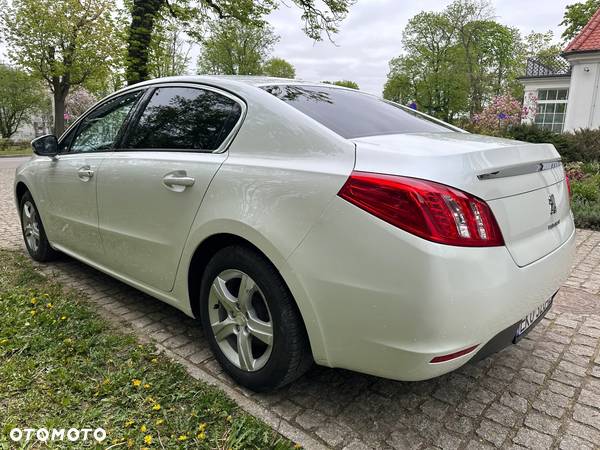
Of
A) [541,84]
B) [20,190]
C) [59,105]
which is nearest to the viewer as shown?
[20,190]

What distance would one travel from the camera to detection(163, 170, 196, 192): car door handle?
2.40m

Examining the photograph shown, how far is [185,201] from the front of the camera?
2.43 meters

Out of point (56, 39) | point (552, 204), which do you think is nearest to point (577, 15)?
point (56, 39)

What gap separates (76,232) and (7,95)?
49.6 meters

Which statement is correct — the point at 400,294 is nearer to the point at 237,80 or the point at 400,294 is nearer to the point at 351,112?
the point at 351,112

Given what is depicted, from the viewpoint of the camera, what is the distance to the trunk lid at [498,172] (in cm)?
174

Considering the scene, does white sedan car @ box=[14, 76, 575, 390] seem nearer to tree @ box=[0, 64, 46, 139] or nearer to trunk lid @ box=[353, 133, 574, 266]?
trunk lid @ box=[353, 133, 574, 266]

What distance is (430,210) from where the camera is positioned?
166cm

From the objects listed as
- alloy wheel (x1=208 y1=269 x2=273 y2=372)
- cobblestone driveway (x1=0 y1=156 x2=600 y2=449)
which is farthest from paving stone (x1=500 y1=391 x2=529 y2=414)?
alloy wheel (x1=208 y1=269 x2=273 y2=372)

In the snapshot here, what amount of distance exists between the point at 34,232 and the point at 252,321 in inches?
127

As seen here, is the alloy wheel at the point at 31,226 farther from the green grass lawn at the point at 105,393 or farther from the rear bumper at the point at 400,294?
the rear bumper at the point at 400,294

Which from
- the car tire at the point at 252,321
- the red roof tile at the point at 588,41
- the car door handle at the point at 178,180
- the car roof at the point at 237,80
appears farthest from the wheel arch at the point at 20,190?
the red roof tile at the point at 588,41

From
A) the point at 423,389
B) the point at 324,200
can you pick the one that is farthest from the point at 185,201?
the point at 423,389

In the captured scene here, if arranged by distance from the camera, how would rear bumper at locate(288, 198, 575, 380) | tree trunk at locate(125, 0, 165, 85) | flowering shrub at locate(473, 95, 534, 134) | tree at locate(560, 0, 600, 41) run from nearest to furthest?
rear bumper at locate(288, 198, 575, 380) < tree trunk at locate(125, 0, 165, 85) < flowering shrub at locate(473, 95, 534, 134) < tree at locate(560, 0, 600, 41)
